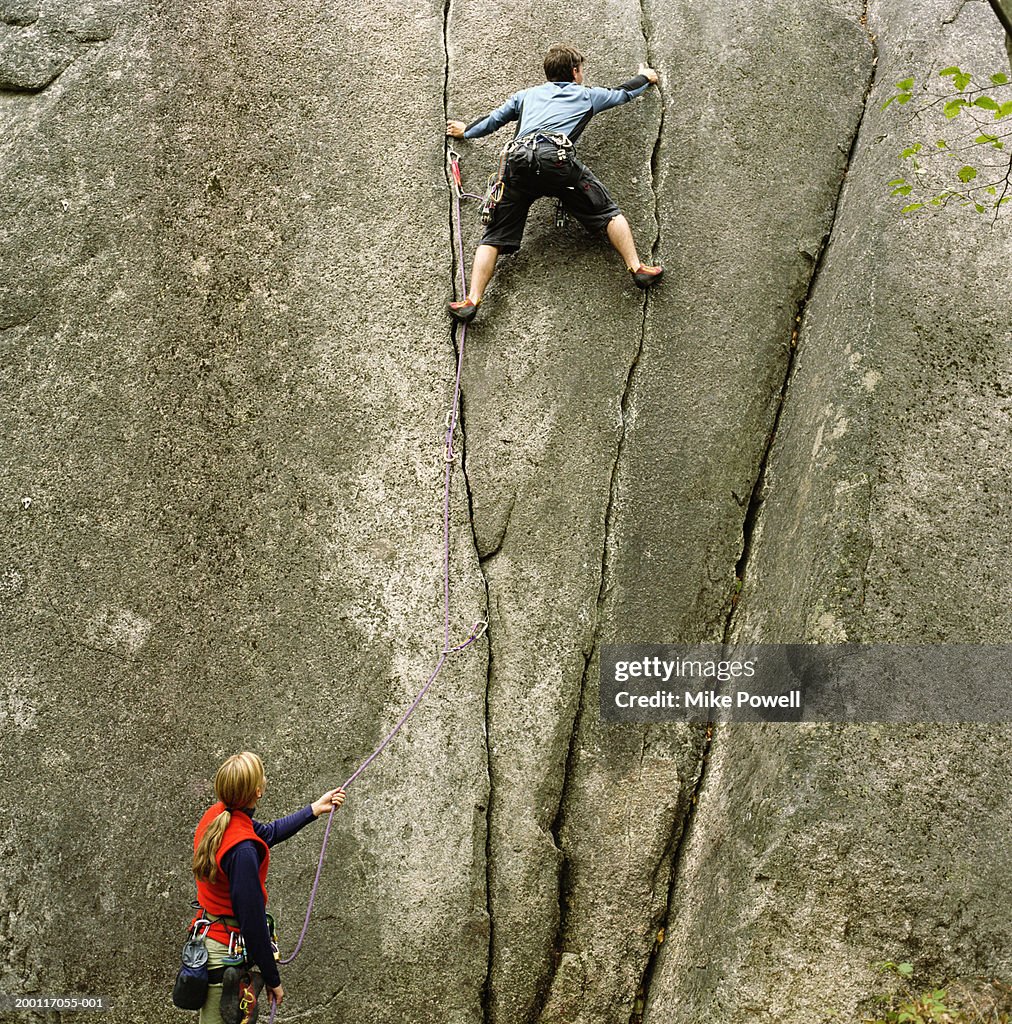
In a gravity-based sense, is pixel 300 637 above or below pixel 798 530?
below

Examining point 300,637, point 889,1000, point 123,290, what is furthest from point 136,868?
point 889,1000

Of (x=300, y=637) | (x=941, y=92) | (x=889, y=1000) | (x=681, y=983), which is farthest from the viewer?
(x=941, y=92)

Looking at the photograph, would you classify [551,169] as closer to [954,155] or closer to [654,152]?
[654,152]

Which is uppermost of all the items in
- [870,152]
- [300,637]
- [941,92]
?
[941,92]

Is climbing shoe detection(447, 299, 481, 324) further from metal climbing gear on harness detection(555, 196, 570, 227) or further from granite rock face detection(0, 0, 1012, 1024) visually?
metal climbing gear on harness detection(555, 196, 570, 227)

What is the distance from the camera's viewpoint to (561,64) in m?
5.72

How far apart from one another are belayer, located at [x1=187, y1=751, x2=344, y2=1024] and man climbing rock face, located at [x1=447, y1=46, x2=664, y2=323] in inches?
123

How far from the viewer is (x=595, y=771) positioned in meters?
5.09

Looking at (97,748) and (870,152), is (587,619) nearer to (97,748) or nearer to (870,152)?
(97,748)

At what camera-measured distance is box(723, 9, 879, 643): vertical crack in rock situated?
541 centimetres

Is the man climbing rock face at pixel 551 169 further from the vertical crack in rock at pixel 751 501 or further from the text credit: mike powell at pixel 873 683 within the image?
the text credit: mike powell at pixel 873 683

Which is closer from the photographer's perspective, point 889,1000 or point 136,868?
point 889,1000

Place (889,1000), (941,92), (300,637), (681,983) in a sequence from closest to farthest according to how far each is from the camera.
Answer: (889,1000), (681,983), (300,637), (941,92)

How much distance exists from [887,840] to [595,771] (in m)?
1.52
